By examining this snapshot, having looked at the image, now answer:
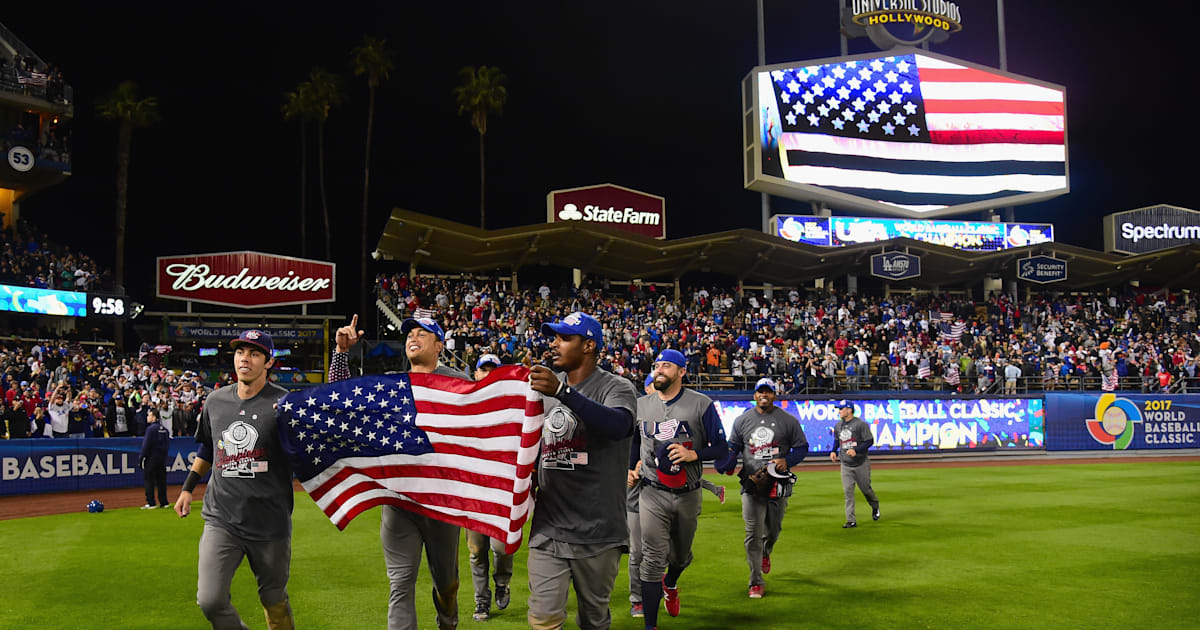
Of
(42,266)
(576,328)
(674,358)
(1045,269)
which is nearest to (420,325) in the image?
(576,328)

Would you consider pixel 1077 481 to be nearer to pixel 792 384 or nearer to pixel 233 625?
pixel 792 384

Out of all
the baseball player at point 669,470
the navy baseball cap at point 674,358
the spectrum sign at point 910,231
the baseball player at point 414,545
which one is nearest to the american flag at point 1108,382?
the spectrum sign at point 910,231

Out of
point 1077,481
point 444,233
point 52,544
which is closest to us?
point 52,544

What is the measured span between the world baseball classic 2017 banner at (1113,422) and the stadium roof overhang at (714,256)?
10000 millimetres

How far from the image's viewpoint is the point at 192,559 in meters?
12.2

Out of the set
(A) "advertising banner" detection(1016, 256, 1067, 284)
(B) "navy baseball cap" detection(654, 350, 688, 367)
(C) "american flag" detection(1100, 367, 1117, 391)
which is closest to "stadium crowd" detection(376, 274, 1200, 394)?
(C) "american flag" detection(1100, 367, 1117, 391)

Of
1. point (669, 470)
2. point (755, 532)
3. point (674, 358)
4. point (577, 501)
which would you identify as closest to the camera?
point (577, 501)

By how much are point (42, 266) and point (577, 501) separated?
38572mm

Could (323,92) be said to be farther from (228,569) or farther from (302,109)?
(228,569)

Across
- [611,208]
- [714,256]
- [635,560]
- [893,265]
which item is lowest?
[635,560]

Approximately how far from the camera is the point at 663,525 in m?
7.92

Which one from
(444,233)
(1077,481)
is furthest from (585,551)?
(444,233)

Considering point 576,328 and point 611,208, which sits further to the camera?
point 611,208

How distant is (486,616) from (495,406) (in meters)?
3.78
